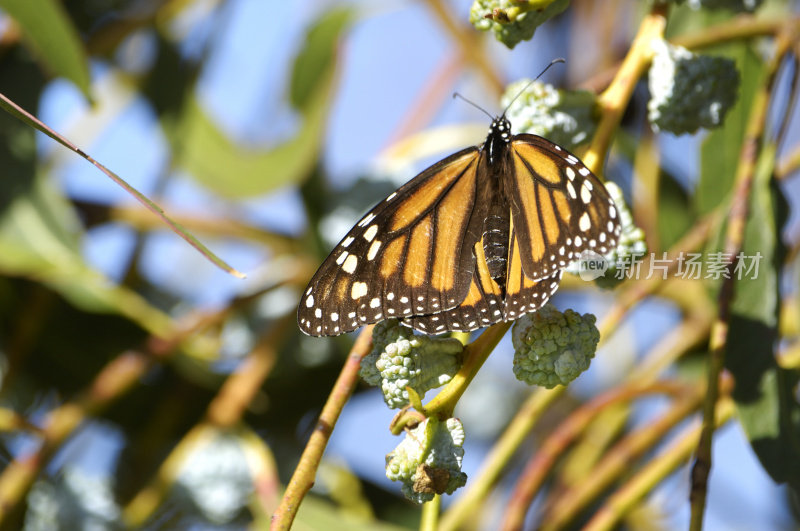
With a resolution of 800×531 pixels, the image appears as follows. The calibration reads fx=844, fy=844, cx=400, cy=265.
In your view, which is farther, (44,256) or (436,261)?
(44,256)

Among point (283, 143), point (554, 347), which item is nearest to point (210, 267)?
point (283, 143)

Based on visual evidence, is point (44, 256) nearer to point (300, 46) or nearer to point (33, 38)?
point (33, 38)

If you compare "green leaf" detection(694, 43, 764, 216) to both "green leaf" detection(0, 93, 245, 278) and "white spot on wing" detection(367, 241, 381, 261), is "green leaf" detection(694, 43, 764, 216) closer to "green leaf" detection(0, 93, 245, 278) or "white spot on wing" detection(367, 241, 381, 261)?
"white spot on wing" detection(367, 241, 381, 261)

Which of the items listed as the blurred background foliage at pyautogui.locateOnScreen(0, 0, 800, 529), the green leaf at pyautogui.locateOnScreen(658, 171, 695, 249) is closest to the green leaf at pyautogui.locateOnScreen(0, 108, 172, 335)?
the blurred background foliage at pyautogui.locateOnScreen(0, 0, 800, 529)

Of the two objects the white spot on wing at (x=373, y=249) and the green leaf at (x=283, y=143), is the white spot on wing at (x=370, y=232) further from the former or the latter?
the green leaf at (x=283, y=143)

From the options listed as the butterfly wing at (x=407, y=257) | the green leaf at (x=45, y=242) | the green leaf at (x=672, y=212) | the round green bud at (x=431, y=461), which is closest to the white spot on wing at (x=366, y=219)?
the butterfly wing at (x=407, y=257)

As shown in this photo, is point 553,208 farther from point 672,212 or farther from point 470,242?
point 672,212

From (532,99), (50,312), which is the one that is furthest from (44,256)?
(532,99)
